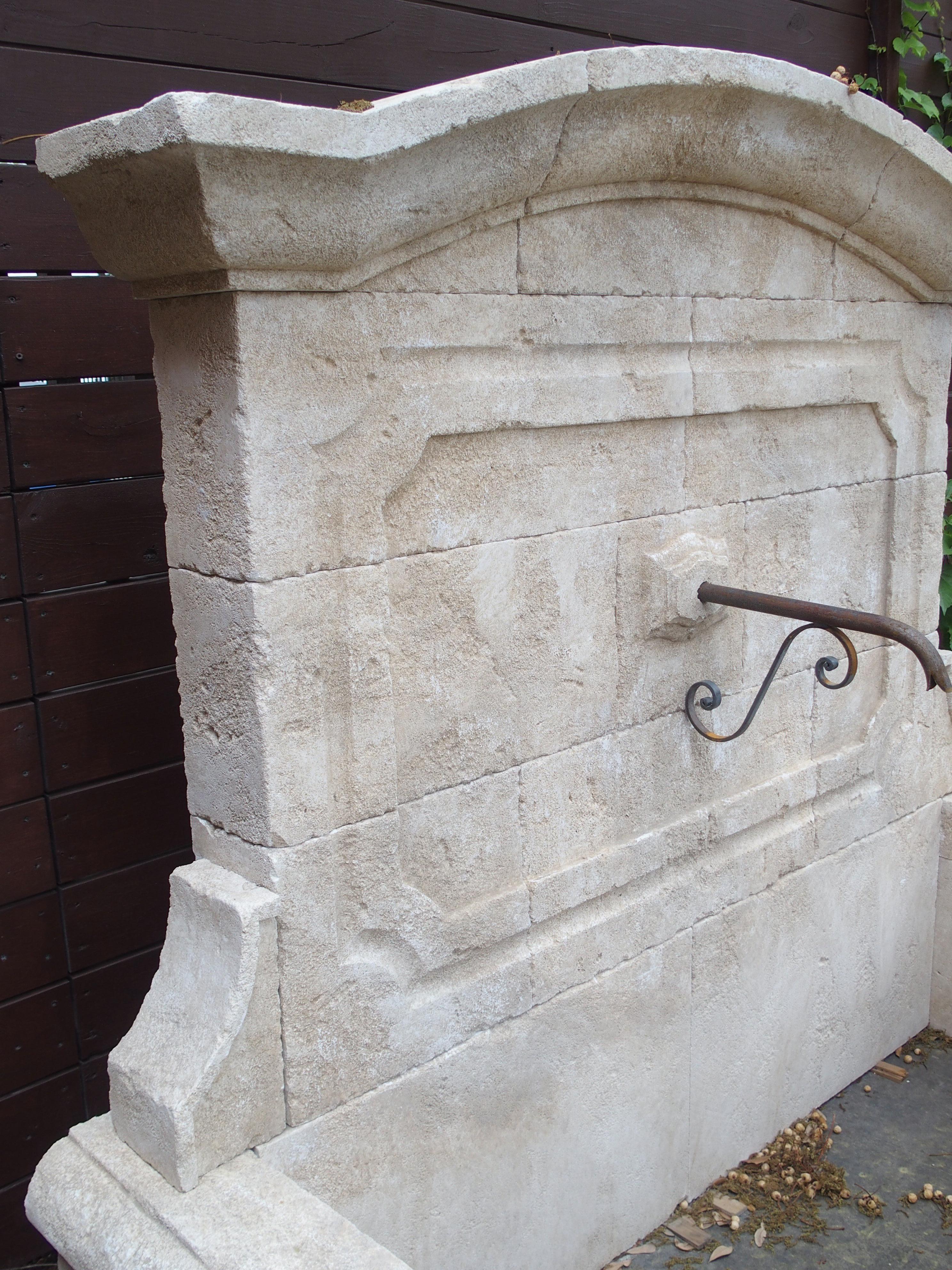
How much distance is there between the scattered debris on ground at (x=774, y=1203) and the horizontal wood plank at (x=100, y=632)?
1820mm

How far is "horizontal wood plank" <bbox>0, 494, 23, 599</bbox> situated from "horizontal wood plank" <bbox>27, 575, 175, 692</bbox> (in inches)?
1.5

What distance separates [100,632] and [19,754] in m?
0.32

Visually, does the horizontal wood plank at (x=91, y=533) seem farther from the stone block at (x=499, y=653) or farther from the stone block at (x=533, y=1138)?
the stone block at (x=533, y=1138)

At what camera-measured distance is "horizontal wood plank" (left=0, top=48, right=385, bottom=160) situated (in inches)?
90.3

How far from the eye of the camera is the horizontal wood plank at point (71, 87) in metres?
2.29

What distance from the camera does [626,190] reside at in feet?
7.55

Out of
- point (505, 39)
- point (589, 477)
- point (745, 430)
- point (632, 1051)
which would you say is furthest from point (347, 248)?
point (632, 1051)

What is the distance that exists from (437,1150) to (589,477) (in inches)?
55.2

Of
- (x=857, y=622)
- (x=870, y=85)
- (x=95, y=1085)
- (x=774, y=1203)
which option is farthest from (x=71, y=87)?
(x=774, y=1203)

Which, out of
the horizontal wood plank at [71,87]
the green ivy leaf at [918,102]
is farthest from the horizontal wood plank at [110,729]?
the green ivy leaf at [918,102]

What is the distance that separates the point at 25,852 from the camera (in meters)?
2.56

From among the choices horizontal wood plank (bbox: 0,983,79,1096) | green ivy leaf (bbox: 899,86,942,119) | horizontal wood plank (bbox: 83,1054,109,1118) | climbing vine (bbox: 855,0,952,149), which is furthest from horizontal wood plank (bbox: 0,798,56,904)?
green ivy leaf (bbox: 899,86,942,119)

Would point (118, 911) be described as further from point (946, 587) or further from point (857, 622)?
point (946, 587)

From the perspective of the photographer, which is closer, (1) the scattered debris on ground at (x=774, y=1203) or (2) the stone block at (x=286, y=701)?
(2) the stone block at (x=286, y=701)
